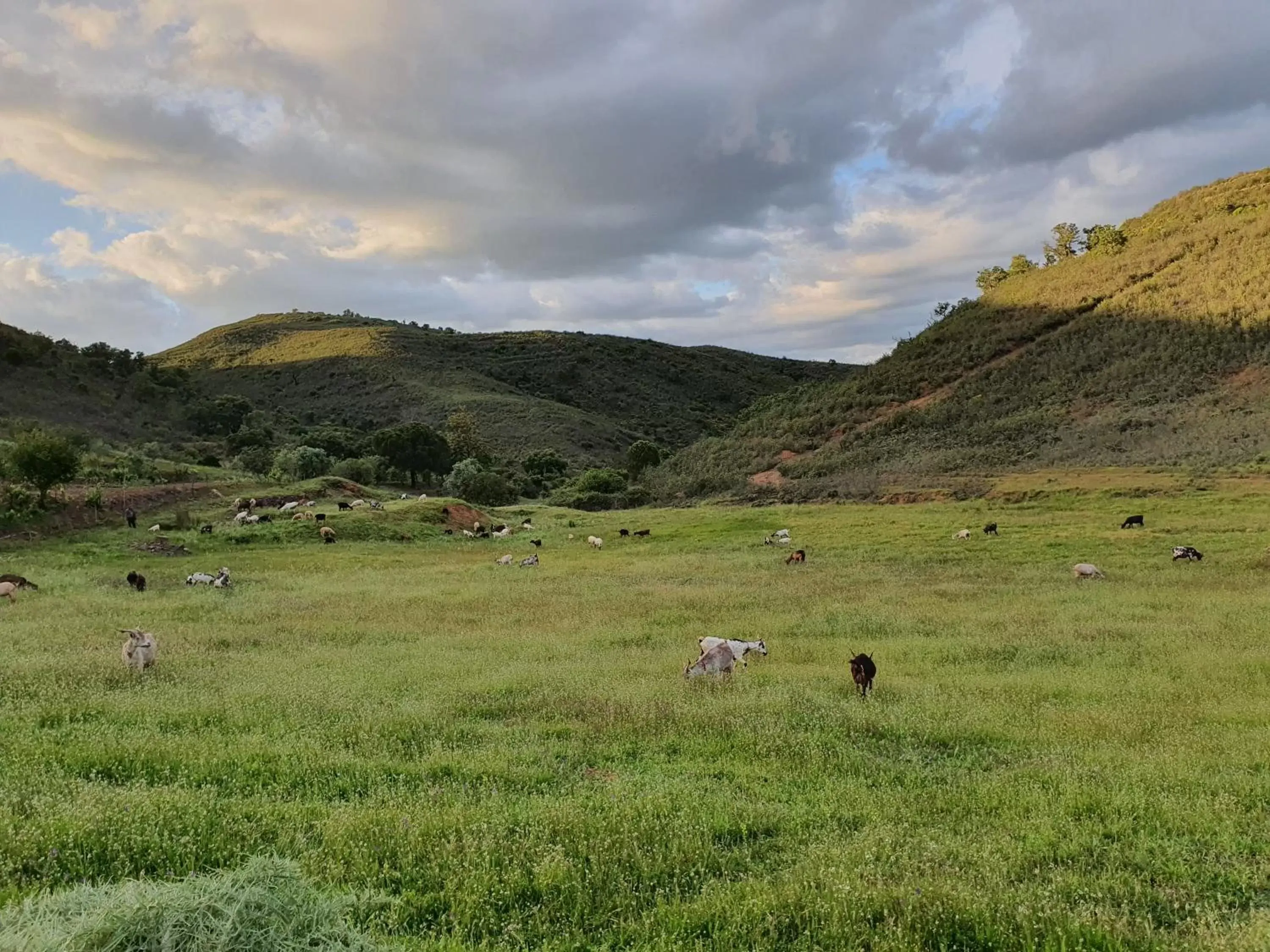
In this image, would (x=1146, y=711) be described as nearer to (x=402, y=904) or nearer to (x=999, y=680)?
(x=999, y=680)

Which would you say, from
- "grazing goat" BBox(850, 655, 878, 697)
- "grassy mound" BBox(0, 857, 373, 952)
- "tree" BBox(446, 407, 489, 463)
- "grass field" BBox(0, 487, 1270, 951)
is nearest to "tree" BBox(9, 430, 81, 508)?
"grass field" BBox(0, 487, 1270, 951)

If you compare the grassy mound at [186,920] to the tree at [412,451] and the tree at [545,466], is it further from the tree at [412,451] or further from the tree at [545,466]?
the tree at [545,466]

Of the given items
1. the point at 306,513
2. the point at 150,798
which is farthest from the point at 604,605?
the point at 306,513

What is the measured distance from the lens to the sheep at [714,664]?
12.5 metres

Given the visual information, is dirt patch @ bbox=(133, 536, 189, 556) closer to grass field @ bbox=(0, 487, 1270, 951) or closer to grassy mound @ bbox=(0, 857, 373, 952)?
grass field @ bbox=(0, 487, 1270, 951)

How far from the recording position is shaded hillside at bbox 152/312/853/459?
365ft

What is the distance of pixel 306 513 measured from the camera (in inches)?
1617

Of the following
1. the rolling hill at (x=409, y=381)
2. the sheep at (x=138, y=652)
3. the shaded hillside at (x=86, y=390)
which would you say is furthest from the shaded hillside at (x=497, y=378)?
the sheep at (x=138, y=652)

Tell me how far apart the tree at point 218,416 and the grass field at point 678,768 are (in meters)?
77.9

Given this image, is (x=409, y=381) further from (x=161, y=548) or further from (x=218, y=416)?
(x=161, y=548)

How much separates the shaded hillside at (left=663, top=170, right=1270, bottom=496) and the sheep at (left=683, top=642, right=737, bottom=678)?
131 feet

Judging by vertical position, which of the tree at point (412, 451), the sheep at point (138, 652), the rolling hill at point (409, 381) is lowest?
the sheep at point (138, 652)

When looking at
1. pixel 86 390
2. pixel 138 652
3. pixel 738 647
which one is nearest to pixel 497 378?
pixel 86 390

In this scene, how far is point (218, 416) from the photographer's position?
92.1 metres
